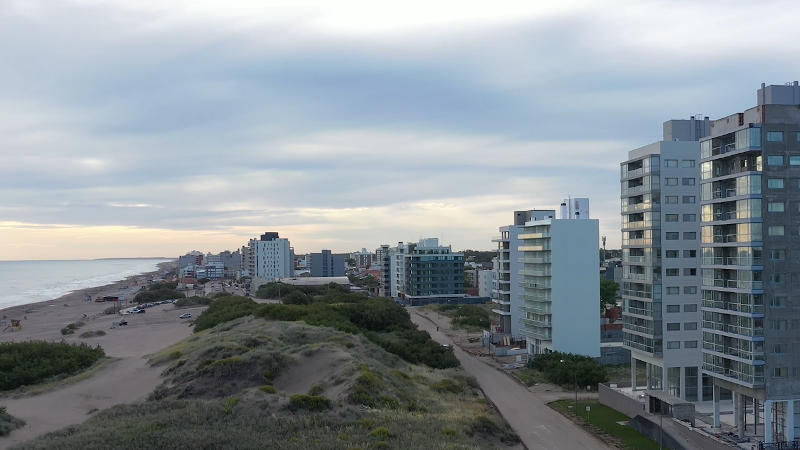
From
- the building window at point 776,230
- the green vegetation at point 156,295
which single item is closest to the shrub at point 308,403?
the building window at point 776,230

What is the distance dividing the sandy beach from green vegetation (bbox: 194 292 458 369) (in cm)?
831

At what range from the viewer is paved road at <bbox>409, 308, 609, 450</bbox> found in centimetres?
4056

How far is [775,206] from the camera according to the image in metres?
37.2

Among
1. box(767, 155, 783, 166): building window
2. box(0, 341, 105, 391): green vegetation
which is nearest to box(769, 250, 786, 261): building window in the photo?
box(767, 155, 783, 166): building window

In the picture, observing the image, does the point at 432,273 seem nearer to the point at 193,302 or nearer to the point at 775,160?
the point at 193,302

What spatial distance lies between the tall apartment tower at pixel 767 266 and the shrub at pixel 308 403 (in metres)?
26.0

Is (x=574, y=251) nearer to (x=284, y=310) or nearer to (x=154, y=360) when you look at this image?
(x=284, y=310)

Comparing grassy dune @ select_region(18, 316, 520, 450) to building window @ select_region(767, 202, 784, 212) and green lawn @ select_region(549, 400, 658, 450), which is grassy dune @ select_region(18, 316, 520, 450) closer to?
green lawn @ select_region(549, 400, 658, 450)

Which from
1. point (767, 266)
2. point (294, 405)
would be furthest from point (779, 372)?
point (294, 405)

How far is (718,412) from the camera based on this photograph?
4038 centimetres

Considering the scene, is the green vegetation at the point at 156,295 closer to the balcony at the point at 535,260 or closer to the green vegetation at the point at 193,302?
the green vegetation at the point at 193,302

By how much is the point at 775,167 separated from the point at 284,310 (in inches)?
2362

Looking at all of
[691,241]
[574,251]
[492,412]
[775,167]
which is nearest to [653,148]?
[691,241]

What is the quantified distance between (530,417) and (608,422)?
5918 mm
